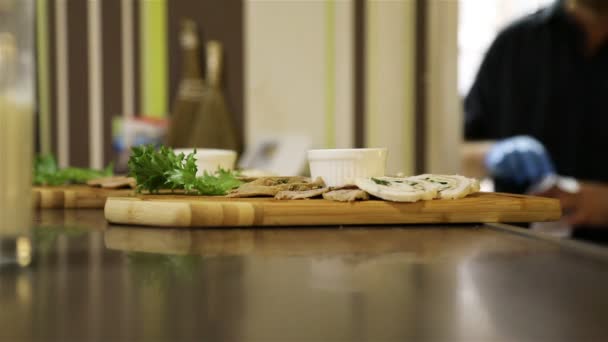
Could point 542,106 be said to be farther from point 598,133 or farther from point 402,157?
point 402,157

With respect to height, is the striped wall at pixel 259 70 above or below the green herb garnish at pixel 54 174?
above

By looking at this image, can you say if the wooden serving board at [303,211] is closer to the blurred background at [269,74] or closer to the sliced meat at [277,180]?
the sliced meat at [277,180]

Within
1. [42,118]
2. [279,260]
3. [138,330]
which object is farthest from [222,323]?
[42,118]

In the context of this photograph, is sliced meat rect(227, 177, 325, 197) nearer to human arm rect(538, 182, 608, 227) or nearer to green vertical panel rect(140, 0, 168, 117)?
human arm rect(538, 182, 608, 227)

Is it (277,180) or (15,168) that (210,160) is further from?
(15,168)

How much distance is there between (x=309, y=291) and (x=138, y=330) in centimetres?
11

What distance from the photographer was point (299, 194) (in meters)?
0.75

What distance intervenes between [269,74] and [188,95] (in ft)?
0.89

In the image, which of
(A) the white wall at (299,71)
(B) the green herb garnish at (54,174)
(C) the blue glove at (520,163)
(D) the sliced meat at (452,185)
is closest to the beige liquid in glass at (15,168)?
(D) the sliced meat at (452,185)

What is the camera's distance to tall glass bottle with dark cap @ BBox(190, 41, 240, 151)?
2.12 m

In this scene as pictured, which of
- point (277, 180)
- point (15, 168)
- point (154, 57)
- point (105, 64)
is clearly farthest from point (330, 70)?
point (15, 168)

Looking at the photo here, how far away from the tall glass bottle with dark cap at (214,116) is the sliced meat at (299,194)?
1.37m

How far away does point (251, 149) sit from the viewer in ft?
7.19

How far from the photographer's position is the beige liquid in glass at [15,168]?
433 millimetres
